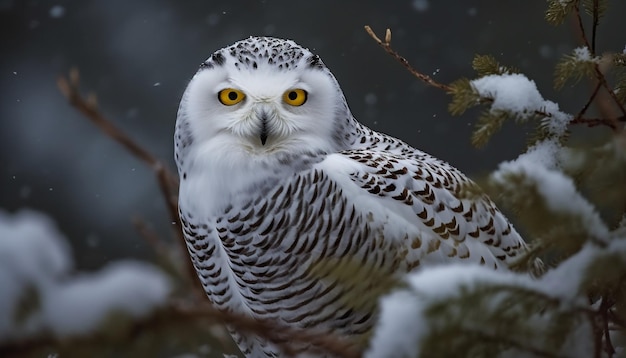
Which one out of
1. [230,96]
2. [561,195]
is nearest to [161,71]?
[230,96]

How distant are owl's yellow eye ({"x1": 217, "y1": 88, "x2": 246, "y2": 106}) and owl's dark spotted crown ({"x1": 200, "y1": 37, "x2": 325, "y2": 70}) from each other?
36 mm

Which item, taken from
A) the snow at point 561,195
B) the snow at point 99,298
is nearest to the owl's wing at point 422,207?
the snow at point 561,195

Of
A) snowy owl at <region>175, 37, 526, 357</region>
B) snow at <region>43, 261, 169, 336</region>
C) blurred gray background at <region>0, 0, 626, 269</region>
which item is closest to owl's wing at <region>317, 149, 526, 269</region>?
snowy owl at <region>175, 37, 526, 357</region>

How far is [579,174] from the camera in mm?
679

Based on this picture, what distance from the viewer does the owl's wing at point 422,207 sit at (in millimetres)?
1189

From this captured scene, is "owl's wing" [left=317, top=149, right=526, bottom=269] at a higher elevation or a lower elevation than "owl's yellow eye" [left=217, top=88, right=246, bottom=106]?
lower

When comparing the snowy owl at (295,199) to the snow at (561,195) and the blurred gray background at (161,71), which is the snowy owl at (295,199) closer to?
the snow at (561,195)

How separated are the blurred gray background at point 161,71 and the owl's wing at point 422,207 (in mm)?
2230

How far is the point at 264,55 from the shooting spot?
1.24 meters

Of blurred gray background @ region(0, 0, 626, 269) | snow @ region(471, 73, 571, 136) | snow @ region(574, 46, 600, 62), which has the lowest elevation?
blurred gray background @ region(0, 0, 626, 269)

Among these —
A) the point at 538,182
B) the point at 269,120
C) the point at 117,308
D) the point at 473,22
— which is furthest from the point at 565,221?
the point at 473,22

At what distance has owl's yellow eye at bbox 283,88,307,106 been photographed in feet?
4.10

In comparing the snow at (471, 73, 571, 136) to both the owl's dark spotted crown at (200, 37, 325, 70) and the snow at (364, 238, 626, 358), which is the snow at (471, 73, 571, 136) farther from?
the owl's dark spotted crown at (200, 37, 325, 70)

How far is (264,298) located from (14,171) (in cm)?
314
